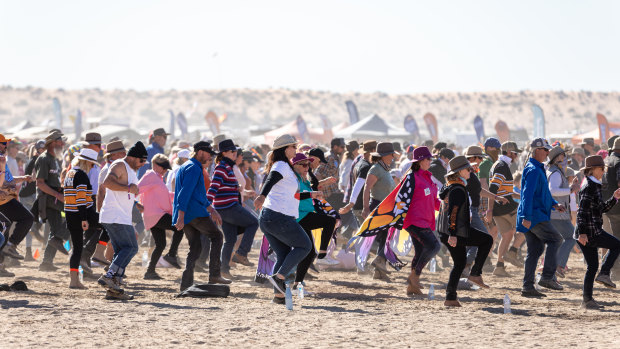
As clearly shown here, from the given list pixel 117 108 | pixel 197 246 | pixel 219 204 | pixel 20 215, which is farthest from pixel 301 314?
pixel 117 108

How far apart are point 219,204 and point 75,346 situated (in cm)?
418

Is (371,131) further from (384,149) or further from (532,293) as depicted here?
(532,293)

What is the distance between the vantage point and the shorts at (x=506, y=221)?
12781 mm

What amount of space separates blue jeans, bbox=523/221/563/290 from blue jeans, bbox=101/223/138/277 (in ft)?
14.7

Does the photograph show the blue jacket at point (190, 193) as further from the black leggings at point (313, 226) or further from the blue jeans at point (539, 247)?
the blue jeans at point (539, 247)

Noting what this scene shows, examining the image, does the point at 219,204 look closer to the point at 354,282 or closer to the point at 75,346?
the point at 354,282

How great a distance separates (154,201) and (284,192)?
3095mm

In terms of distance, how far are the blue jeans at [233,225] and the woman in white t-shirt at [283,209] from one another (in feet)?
6.24

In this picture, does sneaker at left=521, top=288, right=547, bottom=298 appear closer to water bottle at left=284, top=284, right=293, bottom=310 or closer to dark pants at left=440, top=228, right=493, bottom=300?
dark pants at left=440, top=228, right=493, bottom=300

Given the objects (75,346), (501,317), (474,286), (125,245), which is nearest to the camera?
(75,346)

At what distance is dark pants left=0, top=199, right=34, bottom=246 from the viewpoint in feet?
38.1

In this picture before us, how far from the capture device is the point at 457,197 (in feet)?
30.3

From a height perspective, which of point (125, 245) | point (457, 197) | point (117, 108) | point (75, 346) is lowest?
point (75, 346)

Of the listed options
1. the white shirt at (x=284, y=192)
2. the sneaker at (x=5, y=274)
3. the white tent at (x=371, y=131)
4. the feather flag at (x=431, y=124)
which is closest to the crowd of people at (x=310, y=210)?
the white shirt at (x=284, y=192)
